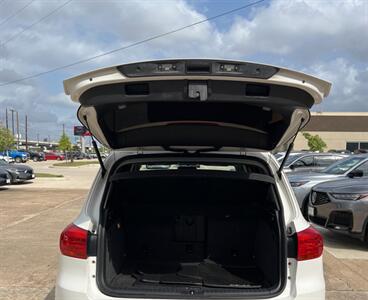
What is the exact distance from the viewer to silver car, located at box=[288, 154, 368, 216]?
9844 millimetres

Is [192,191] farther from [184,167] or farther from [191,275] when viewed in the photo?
[191,275]

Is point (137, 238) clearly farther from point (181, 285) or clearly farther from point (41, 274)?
point (41, 274)

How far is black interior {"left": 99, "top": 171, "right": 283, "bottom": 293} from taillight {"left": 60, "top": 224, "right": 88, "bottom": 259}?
546 millimetres

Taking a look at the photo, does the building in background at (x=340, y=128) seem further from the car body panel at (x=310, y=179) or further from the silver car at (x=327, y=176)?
the car body panel at (x=310, y=179)

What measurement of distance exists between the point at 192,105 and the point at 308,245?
1.18 metres

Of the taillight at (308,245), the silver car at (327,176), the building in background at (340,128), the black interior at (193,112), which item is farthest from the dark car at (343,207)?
the building in background at (340,128)

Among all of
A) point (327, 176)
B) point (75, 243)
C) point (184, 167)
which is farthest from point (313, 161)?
point (75, 243)

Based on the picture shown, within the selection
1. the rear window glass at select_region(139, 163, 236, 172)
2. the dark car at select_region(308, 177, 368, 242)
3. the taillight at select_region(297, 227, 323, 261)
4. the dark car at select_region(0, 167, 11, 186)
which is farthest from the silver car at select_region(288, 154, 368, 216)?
the dark car at select_region(0, 167, 11, 186)

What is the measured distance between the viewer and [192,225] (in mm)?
4121

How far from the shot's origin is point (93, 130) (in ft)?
11.3

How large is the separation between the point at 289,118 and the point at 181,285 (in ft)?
4.35

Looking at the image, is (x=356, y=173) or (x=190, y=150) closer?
(x=190, y=150)

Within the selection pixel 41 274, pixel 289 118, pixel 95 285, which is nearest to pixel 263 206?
pixel 289 118

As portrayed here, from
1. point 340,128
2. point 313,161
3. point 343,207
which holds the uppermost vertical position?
point 340,128
